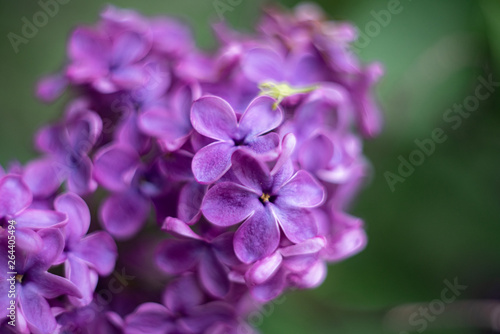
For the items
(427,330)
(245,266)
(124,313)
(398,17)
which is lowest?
(427,330)

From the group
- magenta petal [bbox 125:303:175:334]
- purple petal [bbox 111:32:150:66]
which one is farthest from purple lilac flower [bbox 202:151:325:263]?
purple petal [bbox 111:32:150:66]

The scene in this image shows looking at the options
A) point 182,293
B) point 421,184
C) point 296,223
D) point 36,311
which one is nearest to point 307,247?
point 296,223

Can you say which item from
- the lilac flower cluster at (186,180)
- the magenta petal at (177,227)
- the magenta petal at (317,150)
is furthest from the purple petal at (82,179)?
the magenta petal at (317,150)

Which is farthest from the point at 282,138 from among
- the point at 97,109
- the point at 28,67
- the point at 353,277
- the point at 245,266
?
the point at 28,67

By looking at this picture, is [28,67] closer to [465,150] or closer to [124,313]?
[124,313]

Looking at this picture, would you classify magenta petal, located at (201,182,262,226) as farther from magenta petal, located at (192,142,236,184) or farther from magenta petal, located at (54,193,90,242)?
magenta petal, located at (54,193,90,242)
